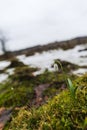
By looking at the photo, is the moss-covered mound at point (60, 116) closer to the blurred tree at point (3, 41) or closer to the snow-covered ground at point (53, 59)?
the snow-covered ground at point (53, 59)

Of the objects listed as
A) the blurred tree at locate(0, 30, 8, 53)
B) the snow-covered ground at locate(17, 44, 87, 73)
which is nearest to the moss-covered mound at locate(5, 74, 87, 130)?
the snow-covered ground at locate(17, 44, 87, 73)

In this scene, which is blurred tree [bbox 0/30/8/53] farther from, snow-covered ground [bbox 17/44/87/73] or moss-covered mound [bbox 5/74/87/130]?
moss-covered mound [bbox 5/74/87/130]

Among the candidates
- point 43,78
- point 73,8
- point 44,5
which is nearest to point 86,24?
point 73,8

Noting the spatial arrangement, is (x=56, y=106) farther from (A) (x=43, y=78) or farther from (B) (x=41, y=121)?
(A) (x=43, y=78)

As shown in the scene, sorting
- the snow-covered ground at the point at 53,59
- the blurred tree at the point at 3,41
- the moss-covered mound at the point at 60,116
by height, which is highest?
the moss-covered mound at the point at 60,116

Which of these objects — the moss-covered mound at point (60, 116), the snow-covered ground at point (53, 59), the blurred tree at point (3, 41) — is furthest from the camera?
the blurred tree at point (3, 41)

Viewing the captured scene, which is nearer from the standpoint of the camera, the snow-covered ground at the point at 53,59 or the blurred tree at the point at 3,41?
the snow-covered ground at the point at 53,59

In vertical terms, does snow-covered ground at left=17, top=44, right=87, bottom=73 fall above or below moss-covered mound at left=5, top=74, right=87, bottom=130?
below

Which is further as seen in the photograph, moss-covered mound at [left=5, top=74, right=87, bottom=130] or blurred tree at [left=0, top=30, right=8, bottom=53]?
blurred tree at [left=0, top=30, right=8, bottom=53]

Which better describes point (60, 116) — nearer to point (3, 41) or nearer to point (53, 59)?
point (53, 59)

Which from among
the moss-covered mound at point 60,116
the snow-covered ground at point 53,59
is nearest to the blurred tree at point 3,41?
the snow-covered ground at point 53,59
